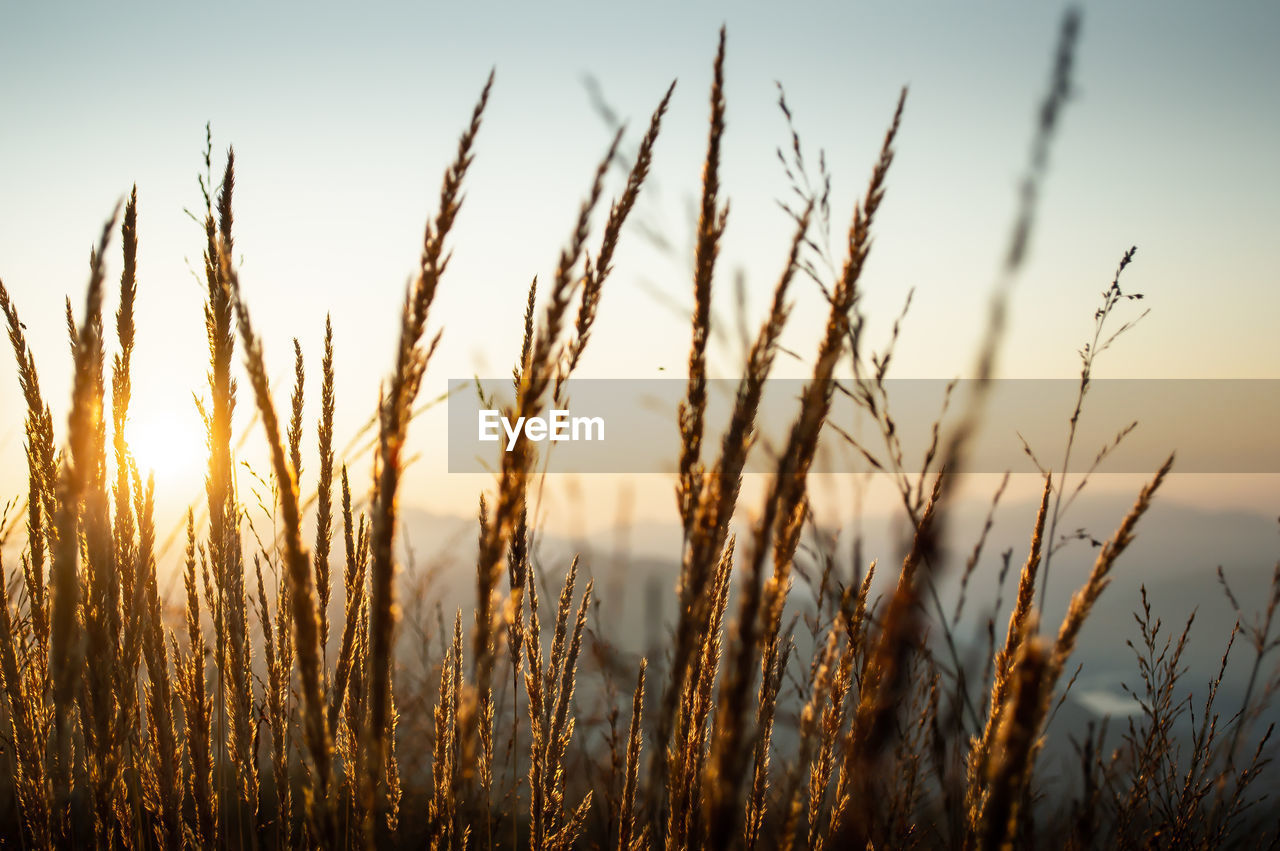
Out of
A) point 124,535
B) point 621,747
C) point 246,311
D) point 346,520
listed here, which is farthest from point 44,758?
point 246,311

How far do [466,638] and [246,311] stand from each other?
1.47m

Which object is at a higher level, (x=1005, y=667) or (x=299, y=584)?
(x=299, y=584)

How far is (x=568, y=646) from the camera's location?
1911mm

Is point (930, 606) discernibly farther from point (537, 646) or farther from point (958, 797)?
point (537, 646)

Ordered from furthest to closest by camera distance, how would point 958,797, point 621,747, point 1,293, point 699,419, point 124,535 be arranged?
point 621,747 → point 124,535 → point 1,293 → point 958,797 → point 699,419

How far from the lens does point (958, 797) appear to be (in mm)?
1427

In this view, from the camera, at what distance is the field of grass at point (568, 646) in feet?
2.78

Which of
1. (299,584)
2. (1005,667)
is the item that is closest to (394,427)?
(299,584)

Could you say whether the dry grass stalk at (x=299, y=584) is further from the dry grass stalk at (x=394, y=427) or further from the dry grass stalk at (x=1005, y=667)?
the dry grass stalk at (x=1005, y=667)

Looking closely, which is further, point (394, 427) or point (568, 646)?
point (568, 646)

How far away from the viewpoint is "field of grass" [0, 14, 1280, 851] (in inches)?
33.4

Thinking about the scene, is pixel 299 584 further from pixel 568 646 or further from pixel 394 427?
pixel 568 646

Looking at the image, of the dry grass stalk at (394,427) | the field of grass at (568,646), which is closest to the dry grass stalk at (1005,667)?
the field of grass at (568,646)

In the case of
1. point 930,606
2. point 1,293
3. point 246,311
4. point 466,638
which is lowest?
point 466,638
